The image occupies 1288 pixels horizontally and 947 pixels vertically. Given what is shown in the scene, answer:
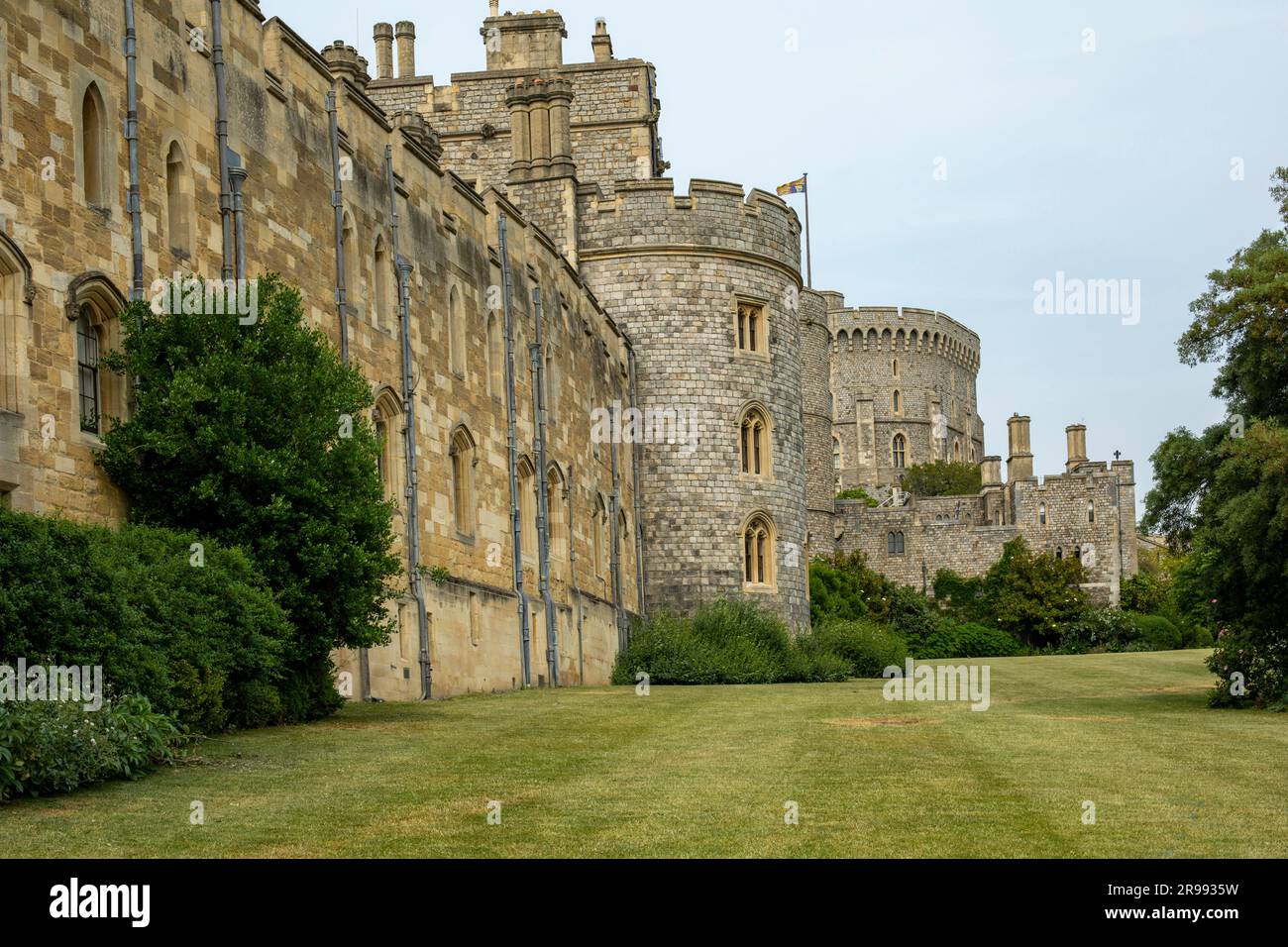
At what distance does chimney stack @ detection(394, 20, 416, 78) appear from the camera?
55062mm

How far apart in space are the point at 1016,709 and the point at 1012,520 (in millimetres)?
70640

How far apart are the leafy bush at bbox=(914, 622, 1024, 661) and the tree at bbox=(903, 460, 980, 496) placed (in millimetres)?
48701

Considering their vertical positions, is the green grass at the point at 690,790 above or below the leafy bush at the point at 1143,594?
above

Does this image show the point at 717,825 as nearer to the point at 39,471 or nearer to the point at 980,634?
the point at 39,471

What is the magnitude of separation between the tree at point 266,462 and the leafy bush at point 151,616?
2.27ft

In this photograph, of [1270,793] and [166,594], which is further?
[166,594]

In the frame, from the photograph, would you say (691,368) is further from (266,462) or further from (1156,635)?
(1156,635)

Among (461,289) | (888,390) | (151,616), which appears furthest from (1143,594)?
(151,616)

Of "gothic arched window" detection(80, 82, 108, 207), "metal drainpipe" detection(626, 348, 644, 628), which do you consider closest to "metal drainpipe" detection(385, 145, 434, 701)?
"gothic arched window" detection(80, 82, 108, 207)

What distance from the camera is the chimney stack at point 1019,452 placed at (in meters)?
97.4

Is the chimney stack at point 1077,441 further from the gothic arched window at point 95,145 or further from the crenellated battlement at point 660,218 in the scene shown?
the gothic arched window at point 95,145

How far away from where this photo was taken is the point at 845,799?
12.6 m

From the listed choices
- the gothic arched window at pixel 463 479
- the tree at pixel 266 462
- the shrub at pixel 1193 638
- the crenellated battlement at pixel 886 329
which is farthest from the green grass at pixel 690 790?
the crenellated battlement at pixel 886 329

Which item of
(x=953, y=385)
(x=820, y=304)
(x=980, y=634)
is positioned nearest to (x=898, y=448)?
(x=953, y=385)
